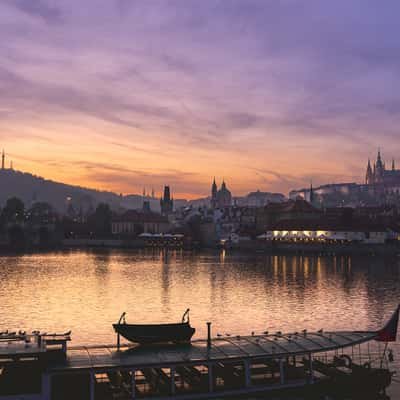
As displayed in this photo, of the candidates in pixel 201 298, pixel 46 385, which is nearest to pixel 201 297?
pixel 201 298

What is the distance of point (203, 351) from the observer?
Result: 27.9m

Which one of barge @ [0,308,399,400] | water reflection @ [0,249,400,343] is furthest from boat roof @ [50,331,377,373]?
water reflection @ [0,249,400,343]

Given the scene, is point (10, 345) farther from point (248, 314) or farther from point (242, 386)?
point (248, 314)

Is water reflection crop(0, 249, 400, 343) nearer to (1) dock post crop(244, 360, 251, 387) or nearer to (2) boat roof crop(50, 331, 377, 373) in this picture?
(2) boat roof crop(50, 331, 377, 373)

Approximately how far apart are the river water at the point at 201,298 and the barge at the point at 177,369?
5.35m

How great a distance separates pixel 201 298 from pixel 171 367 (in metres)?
46.8

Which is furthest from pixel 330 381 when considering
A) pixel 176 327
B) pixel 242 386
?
pixel 176 327

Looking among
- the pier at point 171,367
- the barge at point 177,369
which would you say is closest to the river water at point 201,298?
the barge at point 177,369

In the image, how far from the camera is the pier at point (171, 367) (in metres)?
25.5

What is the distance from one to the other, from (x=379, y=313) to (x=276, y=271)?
173ft

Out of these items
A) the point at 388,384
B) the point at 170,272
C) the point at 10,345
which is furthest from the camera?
the point at 170,272

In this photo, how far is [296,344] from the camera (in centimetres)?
2861

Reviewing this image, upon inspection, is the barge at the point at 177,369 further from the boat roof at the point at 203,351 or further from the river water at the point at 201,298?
the river water at the point at 201,298

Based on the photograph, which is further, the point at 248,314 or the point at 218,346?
the point at 248,314
